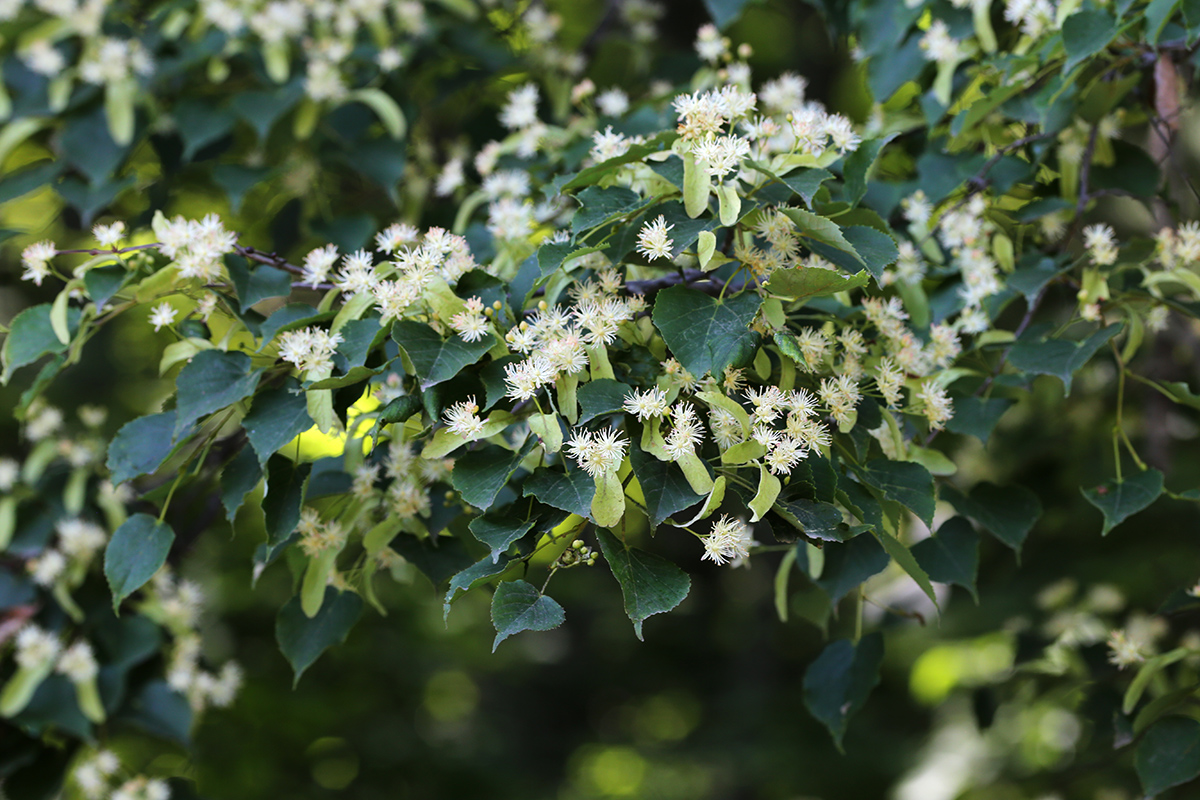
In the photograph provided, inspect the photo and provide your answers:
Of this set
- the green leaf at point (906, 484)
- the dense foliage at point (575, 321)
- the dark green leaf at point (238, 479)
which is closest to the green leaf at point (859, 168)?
the dense foliage at point (575, 321)

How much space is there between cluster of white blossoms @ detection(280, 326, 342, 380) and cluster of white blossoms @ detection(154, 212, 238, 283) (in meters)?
0.20

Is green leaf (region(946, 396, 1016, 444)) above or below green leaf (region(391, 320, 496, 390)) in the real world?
below

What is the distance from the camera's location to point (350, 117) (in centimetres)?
217

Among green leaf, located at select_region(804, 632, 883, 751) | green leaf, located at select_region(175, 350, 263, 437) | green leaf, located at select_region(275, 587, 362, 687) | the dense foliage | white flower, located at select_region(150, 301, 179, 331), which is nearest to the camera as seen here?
the dense foliage

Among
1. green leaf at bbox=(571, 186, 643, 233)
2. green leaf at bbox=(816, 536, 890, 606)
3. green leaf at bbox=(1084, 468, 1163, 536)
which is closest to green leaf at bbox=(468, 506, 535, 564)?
Answer: green leaf at bbox=(571, 186, 643, 233)

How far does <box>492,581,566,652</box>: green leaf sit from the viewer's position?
93cm

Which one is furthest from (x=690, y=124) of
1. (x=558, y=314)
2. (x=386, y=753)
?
(x=386, y=753)

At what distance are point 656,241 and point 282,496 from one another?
63 centimetres

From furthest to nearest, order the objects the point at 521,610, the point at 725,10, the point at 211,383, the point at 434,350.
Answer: the point at 725,10
the point at 211,383
the point at 434,350
the point at 521,610

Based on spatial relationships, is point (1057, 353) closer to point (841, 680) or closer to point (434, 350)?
point (841, 680)

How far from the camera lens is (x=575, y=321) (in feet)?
3.75

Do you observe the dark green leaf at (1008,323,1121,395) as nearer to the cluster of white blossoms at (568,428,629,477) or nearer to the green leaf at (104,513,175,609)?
the cluster of white blossoms at (568,428,629,477)

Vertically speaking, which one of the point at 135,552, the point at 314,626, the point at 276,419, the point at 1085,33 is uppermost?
the point at 1085,33

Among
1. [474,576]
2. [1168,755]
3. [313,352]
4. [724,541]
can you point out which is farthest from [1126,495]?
[313,352]
